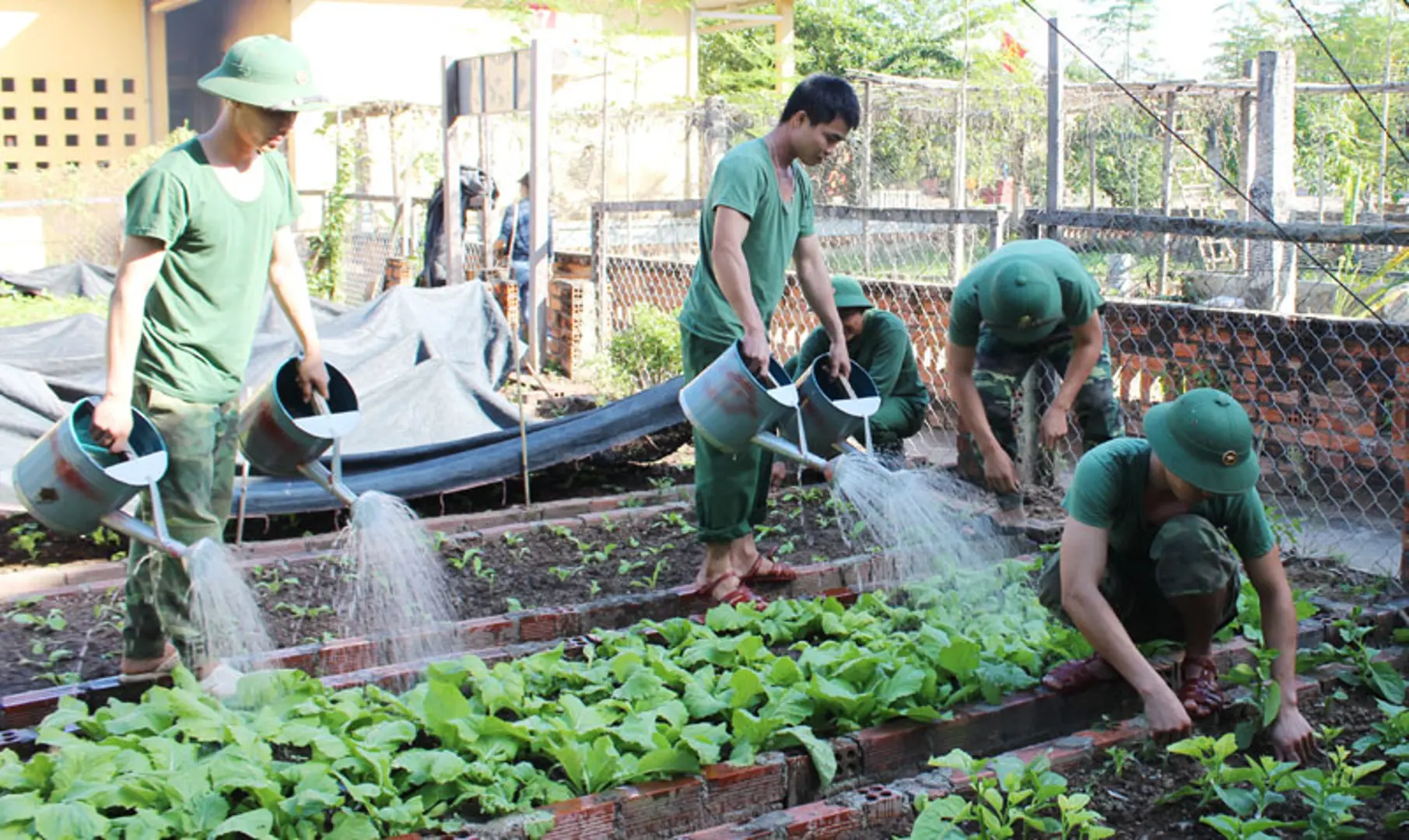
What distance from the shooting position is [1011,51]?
24234mm

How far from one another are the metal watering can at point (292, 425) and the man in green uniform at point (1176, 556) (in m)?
1.89

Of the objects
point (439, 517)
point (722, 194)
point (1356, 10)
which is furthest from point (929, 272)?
point (1356, 10)

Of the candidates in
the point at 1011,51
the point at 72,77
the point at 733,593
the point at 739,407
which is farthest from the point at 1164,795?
the point at 1011,51

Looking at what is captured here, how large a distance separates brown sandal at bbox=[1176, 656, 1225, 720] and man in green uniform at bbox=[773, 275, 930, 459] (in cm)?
233

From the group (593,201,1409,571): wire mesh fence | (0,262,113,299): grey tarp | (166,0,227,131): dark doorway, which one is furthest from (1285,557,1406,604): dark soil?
(166,0,227,131): dark doorway

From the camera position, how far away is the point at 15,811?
2.39m

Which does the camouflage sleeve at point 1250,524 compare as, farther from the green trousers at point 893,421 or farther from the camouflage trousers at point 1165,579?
the green trousers at point 893,421

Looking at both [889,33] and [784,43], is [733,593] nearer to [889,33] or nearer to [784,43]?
[784,43]

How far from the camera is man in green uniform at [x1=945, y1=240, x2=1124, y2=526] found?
4211 millimetres

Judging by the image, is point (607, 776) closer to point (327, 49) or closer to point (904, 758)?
point (904, 758)

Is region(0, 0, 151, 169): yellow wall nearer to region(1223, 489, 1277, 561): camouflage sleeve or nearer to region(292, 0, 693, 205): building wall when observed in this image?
region(292, 0, 693, 205): building wall

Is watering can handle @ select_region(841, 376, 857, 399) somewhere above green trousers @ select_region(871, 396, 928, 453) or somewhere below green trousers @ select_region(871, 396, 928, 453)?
above

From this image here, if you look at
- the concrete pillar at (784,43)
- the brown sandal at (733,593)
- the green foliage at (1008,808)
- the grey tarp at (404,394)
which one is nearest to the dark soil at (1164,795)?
the green foliage at (1008,808)

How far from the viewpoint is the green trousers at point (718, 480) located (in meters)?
4.29
